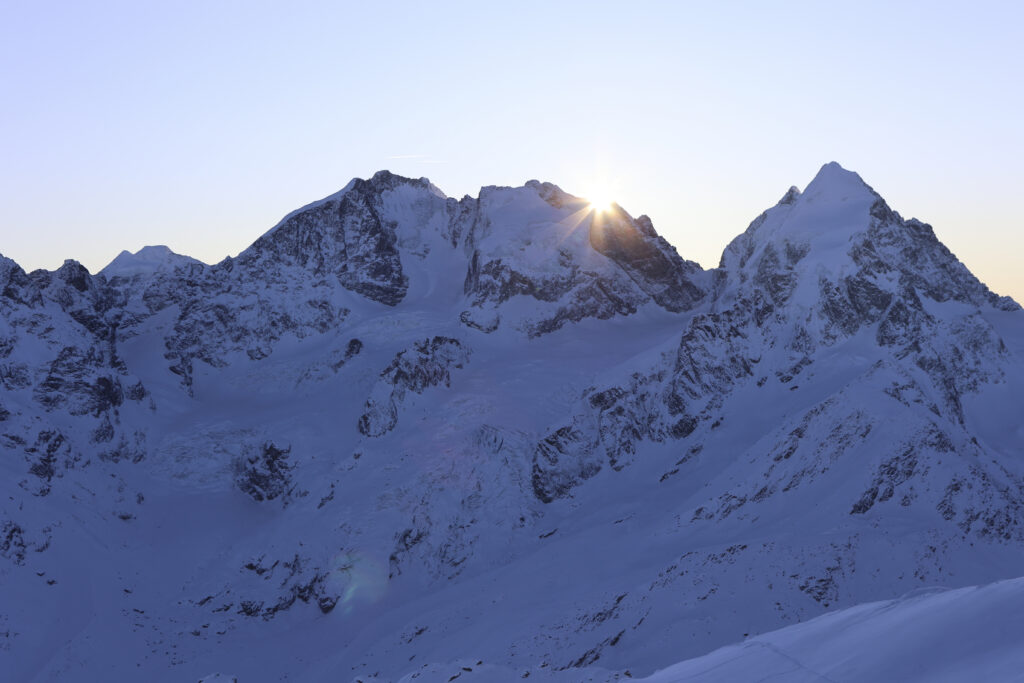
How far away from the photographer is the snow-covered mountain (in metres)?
68.1

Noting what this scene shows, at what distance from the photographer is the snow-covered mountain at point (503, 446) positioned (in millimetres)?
68125

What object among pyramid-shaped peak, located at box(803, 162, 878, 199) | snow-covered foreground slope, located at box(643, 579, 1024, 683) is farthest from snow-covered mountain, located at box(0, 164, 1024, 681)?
snow-covered foreground slope, located at box(643, 579, 1024, 683)

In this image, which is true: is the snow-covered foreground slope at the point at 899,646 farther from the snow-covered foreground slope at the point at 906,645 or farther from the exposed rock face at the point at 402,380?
the exposed rock face at the point at 402,380

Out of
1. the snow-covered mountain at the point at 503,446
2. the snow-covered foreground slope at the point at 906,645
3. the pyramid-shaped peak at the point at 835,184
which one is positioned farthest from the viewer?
the pyramid-shaped peak at the point at 835,184

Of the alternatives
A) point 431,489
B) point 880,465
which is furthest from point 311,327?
point 880,465

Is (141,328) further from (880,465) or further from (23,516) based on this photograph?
(880,465)

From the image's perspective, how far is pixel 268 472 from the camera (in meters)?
113

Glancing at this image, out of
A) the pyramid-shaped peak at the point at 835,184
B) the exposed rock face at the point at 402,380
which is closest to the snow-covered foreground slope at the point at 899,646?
the exposed rock face at the point at 402,380

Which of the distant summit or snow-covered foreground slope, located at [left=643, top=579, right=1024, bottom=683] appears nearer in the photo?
snow-covered foreground slope, located at [left=643, top=579, right=1024, bottom=683]

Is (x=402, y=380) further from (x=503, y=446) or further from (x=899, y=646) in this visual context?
(x=899, y=646)

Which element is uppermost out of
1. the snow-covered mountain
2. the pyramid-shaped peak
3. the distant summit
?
the distant summit

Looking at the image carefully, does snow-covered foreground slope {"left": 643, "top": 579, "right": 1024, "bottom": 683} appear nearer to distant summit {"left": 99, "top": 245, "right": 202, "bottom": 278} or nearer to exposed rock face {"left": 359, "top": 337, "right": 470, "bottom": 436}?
exposed rock face {"left": 359, "top": 337, "right": 470, "bottom": 436}

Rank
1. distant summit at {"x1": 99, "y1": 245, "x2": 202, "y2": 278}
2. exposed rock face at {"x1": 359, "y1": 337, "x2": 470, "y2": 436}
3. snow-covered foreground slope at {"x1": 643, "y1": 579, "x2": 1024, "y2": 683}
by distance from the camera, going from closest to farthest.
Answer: snow-covered foreground slope at {"x1": 643, "y1": 579, "x2": 1024, "y2": 683}
exposed rock face at {"x1": 359, "y1": 337, "x2": 470, "y2": 436}
distant summit at {"x1": 99, "y1": 245, "x2": 202, "y2": 278}

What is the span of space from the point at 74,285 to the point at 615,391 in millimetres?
73987
